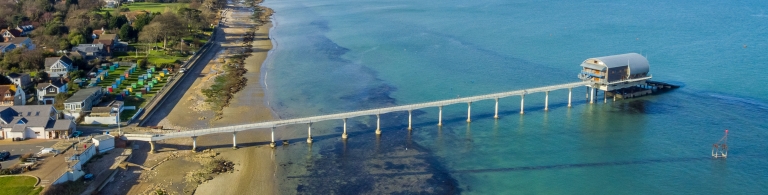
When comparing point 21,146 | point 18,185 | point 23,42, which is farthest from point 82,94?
point 23,42

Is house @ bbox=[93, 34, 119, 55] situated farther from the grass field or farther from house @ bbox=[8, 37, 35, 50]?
the grass field

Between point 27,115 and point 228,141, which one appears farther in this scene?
point 228,141

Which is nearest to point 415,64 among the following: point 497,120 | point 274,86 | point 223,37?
point 274,86

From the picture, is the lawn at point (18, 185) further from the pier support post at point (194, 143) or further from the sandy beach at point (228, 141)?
A: the pier support post at point (194, 143)

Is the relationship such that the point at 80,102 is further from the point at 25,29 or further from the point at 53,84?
the point at 25,29

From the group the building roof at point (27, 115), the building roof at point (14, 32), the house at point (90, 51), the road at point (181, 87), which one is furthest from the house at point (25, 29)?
the building roof at point (27, 115)

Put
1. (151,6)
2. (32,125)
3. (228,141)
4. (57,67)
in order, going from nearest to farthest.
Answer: (32,125), (228,141), (57,67), (151,6)
